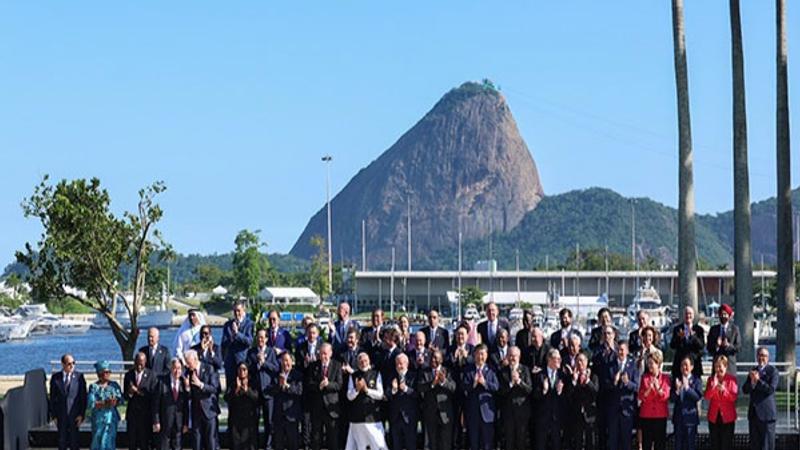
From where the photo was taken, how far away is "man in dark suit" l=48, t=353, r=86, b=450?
2255 centimetres

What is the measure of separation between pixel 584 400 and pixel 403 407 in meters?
2.78

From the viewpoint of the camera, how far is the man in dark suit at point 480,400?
70.7ft

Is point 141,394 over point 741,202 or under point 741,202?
under

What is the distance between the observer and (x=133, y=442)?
2259cm

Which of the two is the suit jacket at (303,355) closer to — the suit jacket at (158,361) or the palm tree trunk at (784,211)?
the suit jacket at (158,361)

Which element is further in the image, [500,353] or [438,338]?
[438,338]

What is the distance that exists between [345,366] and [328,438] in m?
1.28

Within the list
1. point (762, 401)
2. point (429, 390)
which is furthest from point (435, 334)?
point (762, 401)

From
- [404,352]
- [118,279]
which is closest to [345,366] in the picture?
[404,352]

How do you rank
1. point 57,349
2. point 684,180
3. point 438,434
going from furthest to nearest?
point 57,349, point 684,180, point 438,434

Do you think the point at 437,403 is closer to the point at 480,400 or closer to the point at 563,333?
the point at 480,400

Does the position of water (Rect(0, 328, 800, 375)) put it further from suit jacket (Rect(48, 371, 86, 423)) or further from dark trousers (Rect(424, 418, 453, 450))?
dark trousers (Rect(424, 418, 453, 450))

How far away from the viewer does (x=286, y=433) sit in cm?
2222

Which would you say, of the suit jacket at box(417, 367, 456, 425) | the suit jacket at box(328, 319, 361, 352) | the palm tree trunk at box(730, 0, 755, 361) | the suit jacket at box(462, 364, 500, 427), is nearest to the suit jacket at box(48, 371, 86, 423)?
the suit jacket at box(328, 319, 361, 352)
